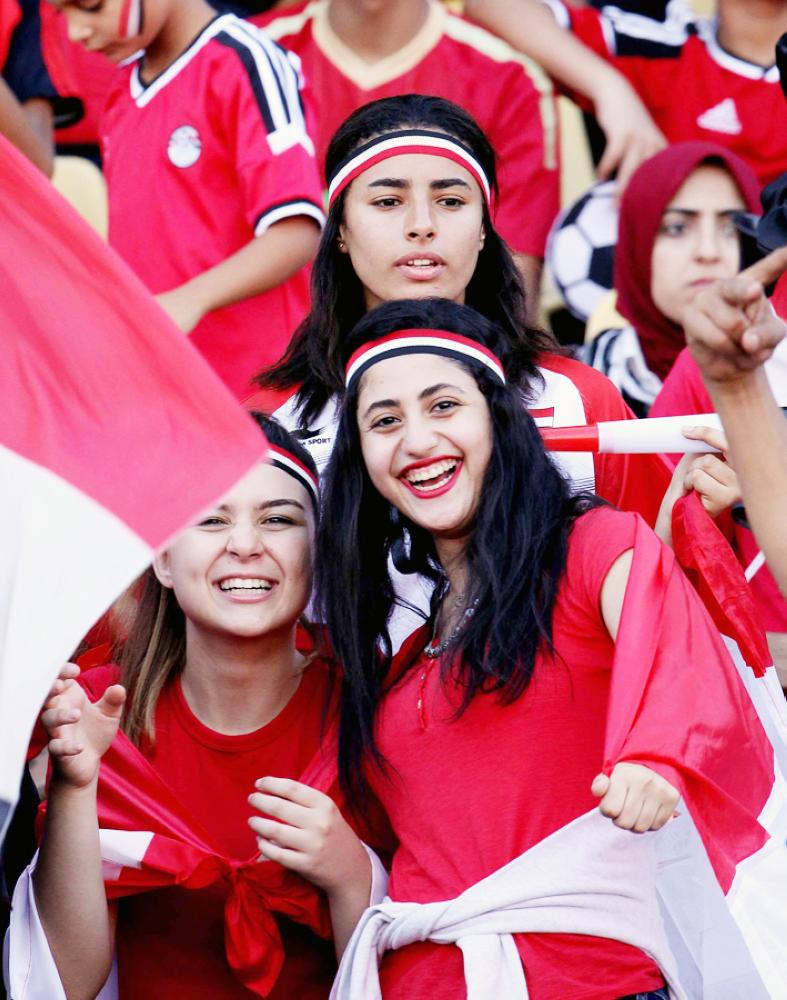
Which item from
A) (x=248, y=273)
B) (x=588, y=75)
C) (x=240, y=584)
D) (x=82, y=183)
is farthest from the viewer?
(x=82, y=183)

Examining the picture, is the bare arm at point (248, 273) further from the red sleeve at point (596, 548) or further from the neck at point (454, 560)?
the red sleeve at point (596, 548)

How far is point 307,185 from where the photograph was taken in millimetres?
4504

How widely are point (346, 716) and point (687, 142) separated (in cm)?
238

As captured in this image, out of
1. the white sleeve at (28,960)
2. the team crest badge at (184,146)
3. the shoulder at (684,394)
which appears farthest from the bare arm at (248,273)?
the white sleeve at (28,960)

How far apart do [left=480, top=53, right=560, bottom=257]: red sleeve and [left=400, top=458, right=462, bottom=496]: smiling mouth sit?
2.06 meters

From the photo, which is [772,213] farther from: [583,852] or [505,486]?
[583,852]

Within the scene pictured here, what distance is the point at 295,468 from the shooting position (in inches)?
135

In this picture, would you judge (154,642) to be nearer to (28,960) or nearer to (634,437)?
(28,960)

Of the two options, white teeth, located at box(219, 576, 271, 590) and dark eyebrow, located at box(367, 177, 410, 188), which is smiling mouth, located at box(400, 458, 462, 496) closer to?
white teeth, located at box(219, 576, 271, 590)

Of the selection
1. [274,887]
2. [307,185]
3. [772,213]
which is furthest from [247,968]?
[307,185]

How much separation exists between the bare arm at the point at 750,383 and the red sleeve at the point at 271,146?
2.08 meters

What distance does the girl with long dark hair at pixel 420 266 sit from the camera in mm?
3613

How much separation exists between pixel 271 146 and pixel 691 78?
4.44 ft

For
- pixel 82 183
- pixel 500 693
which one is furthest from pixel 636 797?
pixel 82 183
